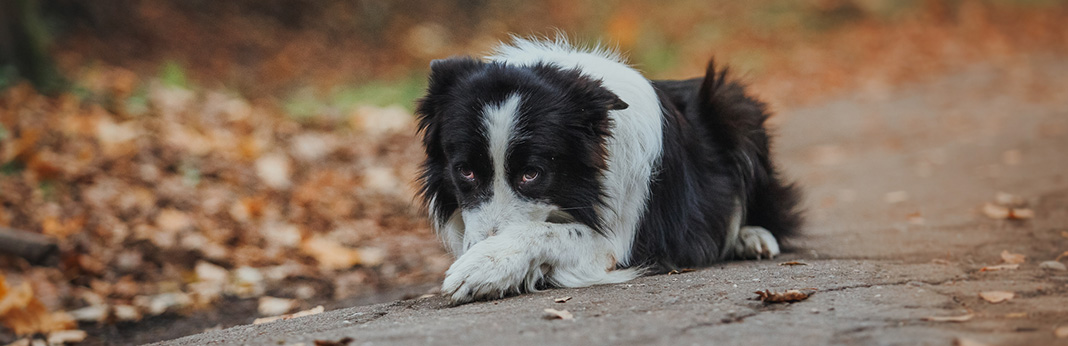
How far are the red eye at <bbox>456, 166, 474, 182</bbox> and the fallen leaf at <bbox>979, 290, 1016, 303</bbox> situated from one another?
1.95 m

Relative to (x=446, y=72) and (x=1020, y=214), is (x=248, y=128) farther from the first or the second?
(x=1020, y=214)

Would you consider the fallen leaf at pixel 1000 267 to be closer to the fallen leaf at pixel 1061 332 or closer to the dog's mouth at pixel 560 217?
the fallen leaf at pixel 1061 332

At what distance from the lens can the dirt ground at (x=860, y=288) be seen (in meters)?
2.58

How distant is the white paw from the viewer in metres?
4.35

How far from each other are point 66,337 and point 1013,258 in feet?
15.9

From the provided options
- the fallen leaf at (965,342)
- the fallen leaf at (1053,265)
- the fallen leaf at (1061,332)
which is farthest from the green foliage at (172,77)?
the fallen leaf at (1061,332)

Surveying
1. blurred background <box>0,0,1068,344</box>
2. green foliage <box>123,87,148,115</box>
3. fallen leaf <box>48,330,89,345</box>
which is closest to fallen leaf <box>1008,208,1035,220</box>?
blurred background <box>0,0,1068,344</box>

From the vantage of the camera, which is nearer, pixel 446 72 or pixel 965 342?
pixel 965 342

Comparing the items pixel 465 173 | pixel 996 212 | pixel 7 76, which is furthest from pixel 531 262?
pixel 7 76

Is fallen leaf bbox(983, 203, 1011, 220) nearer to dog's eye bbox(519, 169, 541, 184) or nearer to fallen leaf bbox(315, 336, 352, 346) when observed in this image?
dog's eye bbox(519, 169, 541, 184)

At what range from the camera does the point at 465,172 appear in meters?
3.44

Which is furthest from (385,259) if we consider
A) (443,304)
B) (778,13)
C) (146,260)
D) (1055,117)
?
(778,13)

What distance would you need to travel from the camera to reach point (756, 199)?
4.55m

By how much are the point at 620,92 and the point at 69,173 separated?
4.68 metres
